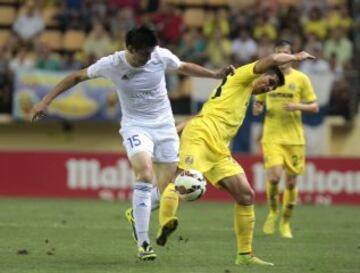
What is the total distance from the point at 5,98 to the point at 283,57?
1368cm

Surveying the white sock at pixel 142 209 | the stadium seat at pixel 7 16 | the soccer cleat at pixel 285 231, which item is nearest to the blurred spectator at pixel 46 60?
the stadium seat at pixel 7 16

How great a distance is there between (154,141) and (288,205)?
14.0 feet

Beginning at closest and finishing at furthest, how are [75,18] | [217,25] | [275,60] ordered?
[275,60]
[217,25]
[75,18]

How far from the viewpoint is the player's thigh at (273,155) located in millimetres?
15367

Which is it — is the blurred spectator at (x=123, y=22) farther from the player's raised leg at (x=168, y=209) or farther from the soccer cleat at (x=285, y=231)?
the player's raised leg at (x=168, y=209)

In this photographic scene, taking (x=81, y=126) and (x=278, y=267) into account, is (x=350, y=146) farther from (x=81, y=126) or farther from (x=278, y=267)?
(x=278, y=267)

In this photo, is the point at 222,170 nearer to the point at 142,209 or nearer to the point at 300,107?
the point at 142,209

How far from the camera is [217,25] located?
25031 mm

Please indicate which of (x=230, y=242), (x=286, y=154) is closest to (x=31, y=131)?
(x=286, y=154)

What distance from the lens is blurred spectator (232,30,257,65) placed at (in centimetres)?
2403

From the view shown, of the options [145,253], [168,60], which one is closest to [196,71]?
[168,60]

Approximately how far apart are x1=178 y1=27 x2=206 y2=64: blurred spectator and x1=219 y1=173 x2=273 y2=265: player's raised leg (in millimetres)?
12919

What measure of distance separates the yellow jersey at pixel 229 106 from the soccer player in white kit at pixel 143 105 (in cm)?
20

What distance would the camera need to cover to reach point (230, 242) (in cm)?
1338
